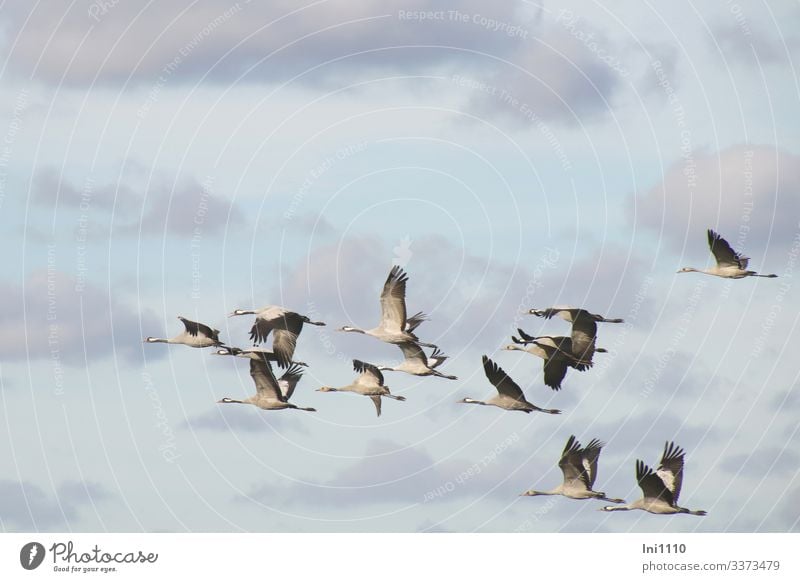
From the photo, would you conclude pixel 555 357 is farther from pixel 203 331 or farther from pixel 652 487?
pixel 203 331

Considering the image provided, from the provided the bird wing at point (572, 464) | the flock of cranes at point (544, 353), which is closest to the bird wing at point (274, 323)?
the flock of cranes at point (544, 353)

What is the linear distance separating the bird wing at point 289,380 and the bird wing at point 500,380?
12733mm

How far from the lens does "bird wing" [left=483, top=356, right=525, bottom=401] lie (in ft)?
373

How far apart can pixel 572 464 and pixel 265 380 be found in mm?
14507

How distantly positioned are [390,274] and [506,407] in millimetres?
8674

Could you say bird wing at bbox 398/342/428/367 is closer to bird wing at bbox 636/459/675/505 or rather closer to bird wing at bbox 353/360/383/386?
bird wing at bbox 353/360/383/386

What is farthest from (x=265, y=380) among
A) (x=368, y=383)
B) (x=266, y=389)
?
(x=368, y=383)

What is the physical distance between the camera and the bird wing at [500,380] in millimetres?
113562

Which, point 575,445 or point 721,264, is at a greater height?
point 721,264

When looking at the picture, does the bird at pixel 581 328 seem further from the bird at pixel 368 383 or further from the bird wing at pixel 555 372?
the bird at pixel 368 383

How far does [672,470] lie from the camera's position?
121 m
